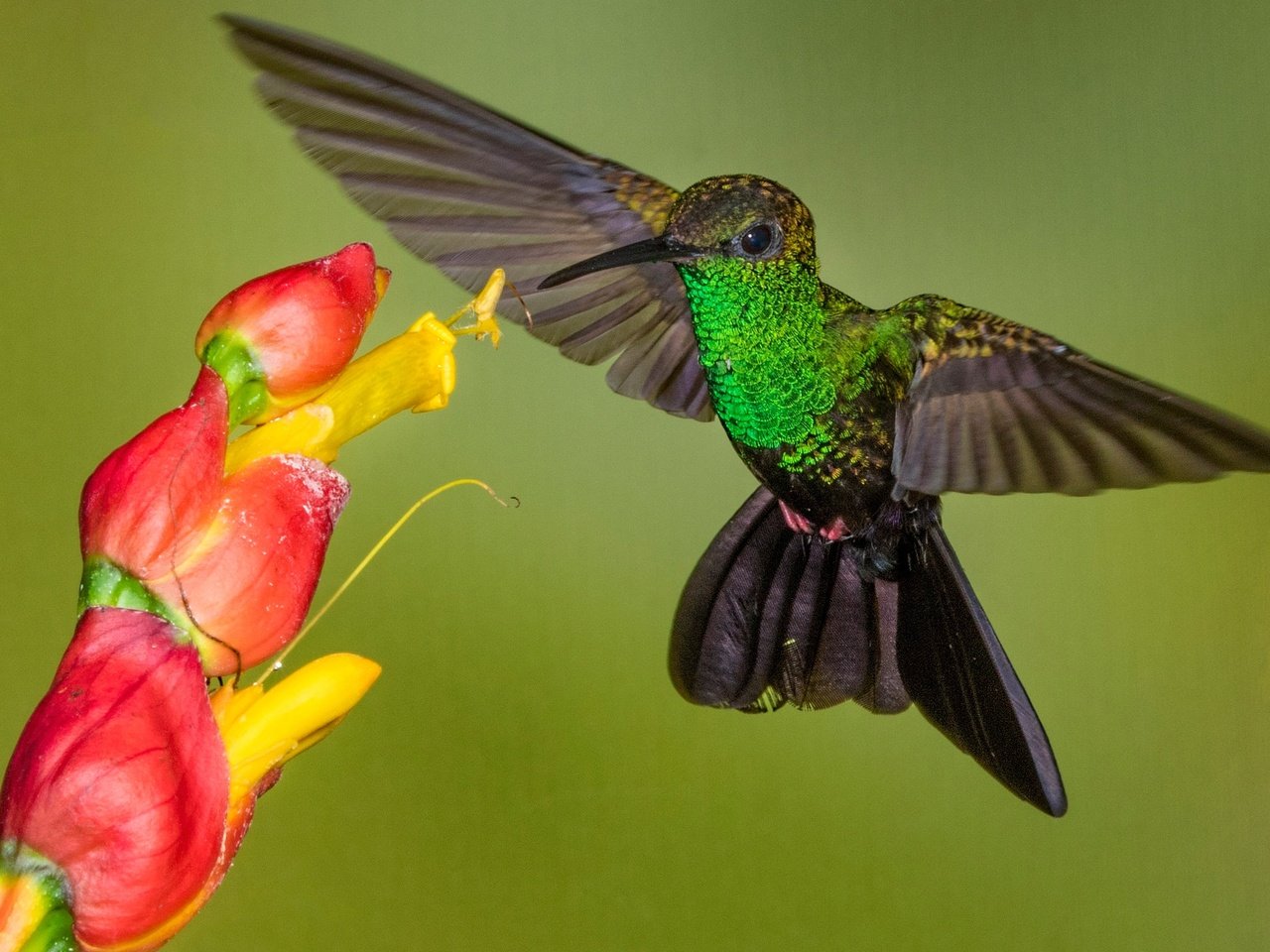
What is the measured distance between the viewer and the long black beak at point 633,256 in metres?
0.44

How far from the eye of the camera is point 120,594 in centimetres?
25

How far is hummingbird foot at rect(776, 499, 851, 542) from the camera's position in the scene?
578mm

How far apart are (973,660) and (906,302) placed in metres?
0.17

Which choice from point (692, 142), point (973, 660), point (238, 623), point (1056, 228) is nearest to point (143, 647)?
point (238, 623)

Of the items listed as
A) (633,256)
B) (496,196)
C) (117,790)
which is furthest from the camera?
(496,196)

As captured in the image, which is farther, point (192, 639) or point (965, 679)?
point (965, 679)

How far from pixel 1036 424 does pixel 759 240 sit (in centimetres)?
13

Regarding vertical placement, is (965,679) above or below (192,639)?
above

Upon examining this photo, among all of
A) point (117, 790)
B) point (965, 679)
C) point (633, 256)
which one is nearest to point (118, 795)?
point (117, 790)

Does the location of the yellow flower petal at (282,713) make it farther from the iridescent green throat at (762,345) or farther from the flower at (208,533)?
the iridescent green throat at (762,345)

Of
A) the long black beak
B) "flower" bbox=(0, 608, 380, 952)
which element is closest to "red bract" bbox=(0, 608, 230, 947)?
"flower" bbox=(0, 608, 380, 952)

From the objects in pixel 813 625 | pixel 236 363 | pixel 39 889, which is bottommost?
pixel 39 889

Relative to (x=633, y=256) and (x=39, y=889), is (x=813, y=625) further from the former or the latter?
(x=39, y=889)

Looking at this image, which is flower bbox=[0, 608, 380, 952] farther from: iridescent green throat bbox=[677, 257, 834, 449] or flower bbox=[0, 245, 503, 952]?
iridescent green throat bbox=[677, 257, 834, 449]
